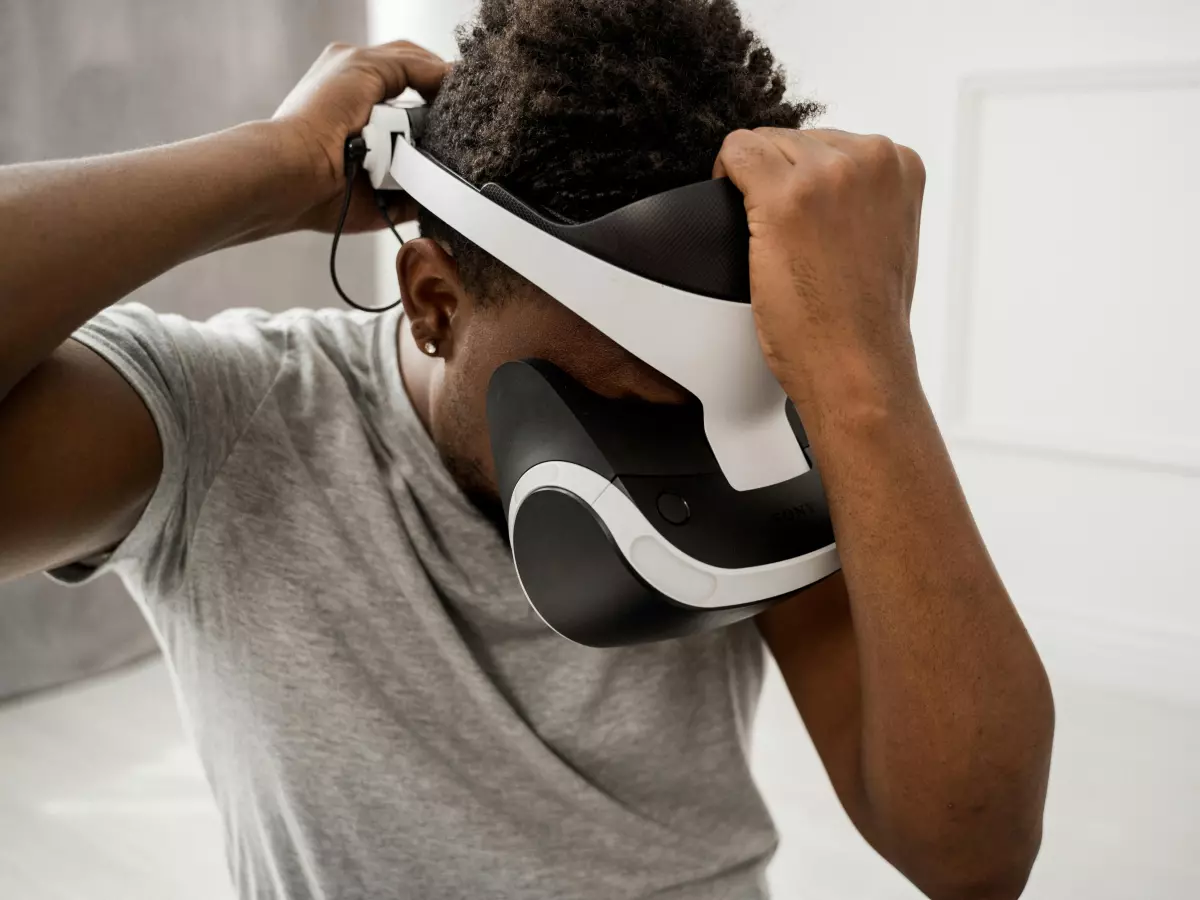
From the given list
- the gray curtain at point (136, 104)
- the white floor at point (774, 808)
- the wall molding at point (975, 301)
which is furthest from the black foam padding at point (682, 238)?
the wall molding at point (975, 301)

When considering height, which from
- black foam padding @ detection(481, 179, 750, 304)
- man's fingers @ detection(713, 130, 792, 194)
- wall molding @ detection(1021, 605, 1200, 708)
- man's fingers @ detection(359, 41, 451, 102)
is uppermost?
man's fingers @ detection(359, 41, 451, 102)

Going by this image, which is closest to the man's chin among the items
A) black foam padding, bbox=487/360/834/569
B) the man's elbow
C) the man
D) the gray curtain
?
the man

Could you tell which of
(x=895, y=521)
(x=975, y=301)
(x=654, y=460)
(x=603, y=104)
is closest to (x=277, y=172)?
(x=603, y=104)

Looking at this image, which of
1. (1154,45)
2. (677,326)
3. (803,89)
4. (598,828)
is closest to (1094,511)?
(1154,45)

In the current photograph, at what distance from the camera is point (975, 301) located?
2277 millimetres

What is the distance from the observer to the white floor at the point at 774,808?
62.8 inches

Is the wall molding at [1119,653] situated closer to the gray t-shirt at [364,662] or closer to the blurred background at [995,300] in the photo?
the blurred background at [995,300]

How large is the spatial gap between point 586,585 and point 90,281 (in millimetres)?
354

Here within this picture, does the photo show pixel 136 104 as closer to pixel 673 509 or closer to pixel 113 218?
pixel 113 218

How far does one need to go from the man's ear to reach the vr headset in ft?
0.25

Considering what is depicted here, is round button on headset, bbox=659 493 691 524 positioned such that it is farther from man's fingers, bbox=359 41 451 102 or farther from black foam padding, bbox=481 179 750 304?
man's fingers, bbox=359 41 451 102

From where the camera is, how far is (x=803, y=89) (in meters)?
2.29

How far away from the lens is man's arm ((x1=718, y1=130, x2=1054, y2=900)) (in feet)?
2.38

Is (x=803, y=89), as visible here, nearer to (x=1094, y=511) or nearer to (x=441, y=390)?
(x=1094, y=511)
